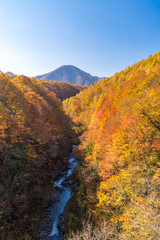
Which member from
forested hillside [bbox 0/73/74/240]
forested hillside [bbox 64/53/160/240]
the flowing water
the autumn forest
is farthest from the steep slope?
forested hillside [bbox 64/53/160/240]

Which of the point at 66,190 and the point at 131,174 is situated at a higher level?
the point at 131,174

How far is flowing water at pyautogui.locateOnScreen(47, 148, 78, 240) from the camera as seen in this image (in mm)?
17436

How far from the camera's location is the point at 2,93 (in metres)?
23.1

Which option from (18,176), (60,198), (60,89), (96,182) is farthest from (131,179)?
(60,89)

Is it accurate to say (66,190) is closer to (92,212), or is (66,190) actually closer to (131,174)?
(92,212)

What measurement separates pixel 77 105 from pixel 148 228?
75514mm

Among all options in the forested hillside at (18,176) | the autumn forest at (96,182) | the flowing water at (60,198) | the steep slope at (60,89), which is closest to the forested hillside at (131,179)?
the autumn forest at (96,182)

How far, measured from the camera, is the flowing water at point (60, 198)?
57.2 feet

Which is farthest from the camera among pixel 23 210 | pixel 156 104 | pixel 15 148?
pixel 15 148

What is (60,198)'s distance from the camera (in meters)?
23.9

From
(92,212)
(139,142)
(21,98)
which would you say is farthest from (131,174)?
(21,98)

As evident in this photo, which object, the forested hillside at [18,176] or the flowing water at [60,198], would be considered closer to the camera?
the forested hillside at [18,176]

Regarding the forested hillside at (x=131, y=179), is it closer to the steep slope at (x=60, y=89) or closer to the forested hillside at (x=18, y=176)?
the forested hillside at (x=18, y=176)

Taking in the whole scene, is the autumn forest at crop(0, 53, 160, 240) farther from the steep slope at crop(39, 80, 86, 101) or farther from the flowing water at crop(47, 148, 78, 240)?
the steep slope at crop(39, 80, 86, 101)
